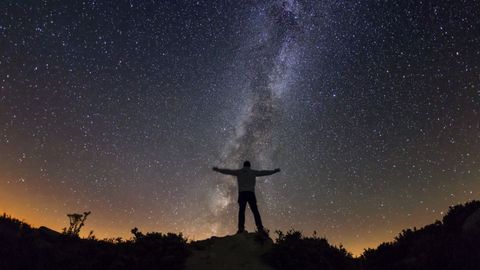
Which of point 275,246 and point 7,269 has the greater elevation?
point 275,246

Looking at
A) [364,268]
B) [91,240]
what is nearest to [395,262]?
[364,268]

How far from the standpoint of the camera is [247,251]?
9.16 m

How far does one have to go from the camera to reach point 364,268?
32.1 ft

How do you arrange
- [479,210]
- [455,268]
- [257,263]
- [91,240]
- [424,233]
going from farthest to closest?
[91,240] → [424,233] → [479,210] → [257,263] → [455,268]

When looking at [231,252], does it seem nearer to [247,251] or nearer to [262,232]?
[247,251]

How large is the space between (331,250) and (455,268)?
2.75 metres

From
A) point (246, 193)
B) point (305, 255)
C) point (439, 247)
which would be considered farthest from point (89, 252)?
point (439, 247)

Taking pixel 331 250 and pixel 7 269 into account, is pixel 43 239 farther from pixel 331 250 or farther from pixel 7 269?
pixel 331 250

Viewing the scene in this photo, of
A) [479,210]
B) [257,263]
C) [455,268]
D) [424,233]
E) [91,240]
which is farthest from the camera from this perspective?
[91,240]

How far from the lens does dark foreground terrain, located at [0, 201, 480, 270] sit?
27.5ft

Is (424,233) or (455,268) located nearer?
(455,268)

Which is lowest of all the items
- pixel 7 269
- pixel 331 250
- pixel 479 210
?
pixel 7 269

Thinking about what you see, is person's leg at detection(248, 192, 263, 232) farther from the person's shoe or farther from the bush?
the bush

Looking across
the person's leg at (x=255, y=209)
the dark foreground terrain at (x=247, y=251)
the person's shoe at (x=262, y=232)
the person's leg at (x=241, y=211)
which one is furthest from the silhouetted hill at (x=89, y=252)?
the person's leg at (x=255, y=209)
